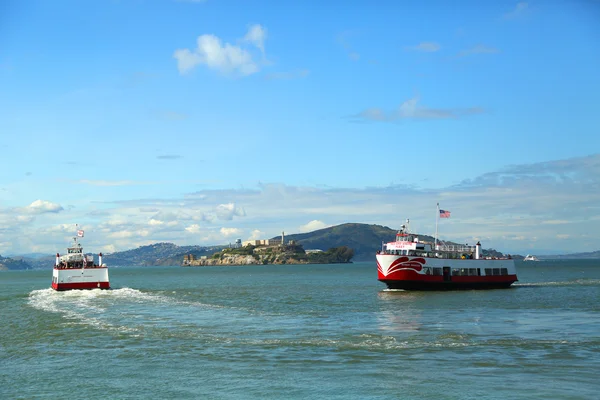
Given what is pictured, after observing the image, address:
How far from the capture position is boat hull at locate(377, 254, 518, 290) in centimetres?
8238

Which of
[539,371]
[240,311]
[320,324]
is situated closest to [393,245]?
[240,311]

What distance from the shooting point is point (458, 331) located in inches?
1594

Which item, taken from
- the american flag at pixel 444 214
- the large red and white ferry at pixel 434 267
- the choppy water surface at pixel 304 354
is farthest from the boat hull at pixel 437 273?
the choppy water surface at pixel 304 354

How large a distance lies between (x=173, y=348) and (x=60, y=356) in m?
5.85

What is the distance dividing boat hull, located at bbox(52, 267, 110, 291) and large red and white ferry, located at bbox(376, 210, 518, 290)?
3764cm

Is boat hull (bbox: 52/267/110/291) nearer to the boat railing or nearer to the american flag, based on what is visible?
the boat railing

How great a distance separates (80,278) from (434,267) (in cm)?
4767

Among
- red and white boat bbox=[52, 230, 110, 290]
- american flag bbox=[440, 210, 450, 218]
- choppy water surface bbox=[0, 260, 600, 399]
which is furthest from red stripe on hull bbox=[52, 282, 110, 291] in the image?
american flag bbox=[440, 210, 450, 218]

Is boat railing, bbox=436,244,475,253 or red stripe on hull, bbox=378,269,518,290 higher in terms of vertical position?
boat railing, bbox=436,244,475,253

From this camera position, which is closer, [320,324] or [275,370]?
[275,370]

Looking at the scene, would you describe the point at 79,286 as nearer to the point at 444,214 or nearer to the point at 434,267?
the point at 434,267

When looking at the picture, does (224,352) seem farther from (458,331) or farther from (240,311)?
(240,311)

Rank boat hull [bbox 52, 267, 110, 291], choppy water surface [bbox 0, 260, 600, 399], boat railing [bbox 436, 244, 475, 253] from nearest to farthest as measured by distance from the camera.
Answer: choppy water surface [bbox 0, 260, 600, 399], boat hull [bbox 52, 267, 110, 291], boat railing [bbox 436, 244, 475, 253]

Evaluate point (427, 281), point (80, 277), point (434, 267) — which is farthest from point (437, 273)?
point (80, 277)
